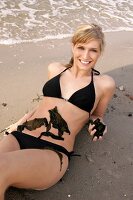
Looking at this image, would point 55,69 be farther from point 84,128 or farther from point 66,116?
point 84,128

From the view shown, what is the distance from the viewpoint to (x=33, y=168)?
10.1 ft

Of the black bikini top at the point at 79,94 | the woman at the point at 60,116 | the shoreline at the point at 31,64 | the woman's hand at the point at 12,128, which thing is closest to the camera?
the woman at the point at 60,116

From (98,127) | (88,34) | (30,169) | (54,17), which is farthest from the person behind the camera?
(54,17)

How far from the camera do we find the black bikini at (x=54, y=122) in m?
→ 3.45

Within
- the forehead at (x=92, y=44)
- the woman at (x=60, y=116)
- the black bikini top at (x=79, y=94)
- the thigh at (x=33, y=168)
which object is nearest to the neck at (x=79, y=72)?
the woman at (x=60, y=116)

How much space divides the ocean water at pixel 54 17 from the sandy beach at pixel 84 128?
1.46 feet

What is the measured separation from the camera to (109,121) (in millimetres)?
4387

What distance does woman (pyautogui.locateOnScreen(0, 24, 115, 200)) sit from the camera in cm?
318

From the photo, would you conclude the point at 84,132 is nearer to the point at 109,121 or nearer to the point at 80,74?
the point at 109,121

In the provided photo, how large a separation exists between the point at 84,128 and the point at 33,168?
1248mm

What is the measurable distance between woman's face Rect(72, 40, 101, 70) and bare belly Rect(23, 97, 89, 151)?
16.5 inches

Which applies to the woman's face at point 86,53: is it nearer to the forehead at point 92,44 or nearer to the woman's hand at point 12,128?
the forehead at point 92,44

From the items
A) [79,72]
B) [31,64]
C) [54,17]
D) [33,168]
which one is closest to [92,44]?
[79,72]

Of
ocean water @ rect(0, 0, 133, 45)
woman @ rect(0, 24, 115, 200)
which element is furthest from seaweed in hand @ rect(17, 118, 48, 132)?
ocean water @ rect(0, 0, 133, 45)
